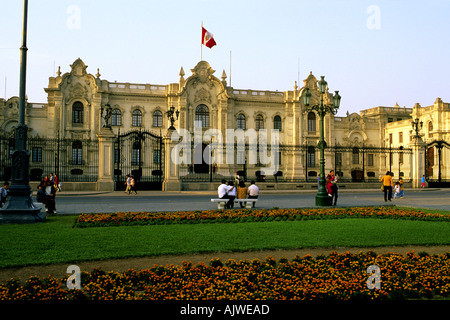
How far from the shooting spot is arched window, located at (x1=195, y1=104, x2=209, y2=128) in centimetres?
4969

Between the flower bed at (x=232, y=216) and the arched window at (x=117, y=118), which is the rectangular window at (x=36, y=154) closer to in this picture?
the arched window at (x=117, y=118)

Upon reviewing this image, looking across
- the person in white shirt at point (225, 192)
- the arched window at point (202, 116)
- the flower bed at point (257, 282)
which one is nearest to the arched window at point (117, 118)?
the arched window at point (202, 116)

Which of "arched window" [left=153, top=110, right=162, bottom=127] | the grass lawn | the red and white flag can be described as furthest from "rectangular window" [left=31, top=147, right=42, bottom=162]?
the grass lawn

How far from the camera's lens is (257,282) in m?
6.57

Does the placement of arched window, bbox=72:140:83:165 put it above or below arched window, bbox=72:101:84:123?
below

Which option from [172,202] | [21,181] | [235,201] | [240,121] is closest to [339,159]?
[240,121]

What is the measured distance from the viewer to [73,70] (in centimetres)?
4619

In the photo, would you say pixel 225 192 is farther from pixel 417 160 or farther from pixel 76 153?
pixel 76 153

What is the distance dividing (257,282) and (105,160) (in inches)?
957

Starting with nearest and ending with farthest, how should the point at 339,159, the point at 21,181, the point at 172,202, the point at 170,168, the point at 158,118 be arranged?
the point at 21,181, the point at 172,202, the point at 170,168, the point at 158,118, the point at 339,159

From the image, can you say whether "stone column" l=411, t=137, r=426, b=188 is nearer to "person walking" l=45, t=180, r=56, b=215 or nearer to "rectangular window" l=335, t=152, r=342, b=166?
"rectangular window" l=335, t=152, r=342, b=166

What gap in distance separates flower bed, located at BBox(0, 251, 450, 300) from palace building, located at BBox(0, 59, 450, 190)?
32.8 meters

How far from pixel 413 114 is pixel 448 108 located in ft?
15.9
